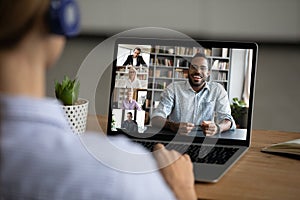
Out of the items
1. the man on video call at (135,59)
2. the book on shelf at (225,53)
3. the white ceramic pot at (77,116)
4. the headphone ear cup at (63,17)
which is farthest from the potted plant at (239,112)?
the headphone ear cup at (63,17)

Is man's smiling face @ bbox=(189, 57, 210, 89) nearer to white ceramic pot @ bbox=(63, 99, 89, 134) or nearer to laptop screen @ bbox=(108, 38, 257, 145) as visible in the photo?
laptop screen @ bbox=(108, 38, 257, 145)

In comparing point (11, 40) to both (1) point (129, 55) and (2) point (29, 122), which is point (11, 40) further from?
(1) point (129, 55)

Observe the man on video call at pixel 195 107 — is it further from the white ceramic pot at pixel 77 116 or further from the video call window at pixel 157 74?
the white ceramic pot at pixel 77 116

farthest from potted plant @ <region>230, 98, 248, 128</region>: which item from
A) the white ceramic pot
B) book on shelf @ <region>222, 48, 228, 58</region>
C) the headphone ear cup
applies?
the headphone ear cup

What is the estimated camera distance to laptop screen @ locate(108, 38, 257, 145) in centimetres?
130

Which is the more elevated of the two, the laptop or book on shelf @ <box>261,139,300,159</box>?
the laptop

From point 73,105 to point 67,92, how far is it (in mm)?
40

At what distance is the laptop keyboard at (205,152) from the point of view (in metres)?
1.17

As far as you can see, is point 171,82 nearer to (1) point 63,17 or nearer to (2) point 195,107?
(2) point 195,107

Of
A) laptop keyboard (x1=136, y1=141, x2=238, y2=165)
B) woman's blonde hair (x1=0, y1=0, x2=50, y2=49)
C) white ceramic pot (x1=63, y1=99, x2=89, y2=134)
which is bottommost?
laptop keyboard (x1=136, y1=141, x2=238, y2=165)

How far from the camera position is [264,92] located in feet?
9.55

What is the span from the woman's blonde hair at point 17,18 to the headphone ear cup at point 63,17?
2 centimetres

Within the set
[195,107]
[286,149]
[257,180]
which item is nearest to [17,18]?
[257,180]

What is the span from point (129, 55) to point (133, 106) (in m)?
0.14
